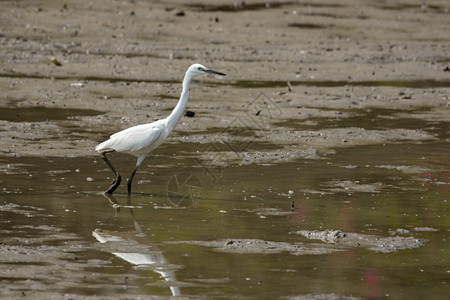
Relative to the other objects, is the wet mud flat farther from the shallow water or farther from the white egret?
the white egret

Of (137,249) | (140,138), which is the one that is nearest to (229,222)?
(137,249)

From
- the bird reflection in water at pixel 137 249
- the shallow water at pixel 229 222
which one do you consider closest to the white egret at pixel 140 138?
the shallow water at pixel 229 222

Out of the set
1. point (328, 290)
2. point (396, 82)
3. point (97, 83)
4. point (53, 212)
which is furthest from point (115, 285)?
point (396, 82)

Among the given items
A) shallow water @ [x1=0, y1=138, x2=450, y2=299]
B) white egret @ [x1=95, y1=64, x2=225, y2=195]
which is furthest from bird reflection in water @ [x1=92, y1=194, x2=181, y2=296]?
white egret @ [x1=95, y1=64, x2=225, y2=195]

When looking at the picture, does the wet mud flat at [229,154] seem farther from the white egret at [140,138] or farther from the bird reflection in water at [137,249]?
the white egret at [140,138]

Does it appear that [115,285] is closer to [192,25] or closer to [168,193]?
[168,193]

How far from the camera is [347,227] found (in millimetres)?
9102

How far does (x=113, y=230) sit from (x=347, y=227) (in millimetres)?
2087

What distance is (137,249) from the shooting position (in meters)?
8.16

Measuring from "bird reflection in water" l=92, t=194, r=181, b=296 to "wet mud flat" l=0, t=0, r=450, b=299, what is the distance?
0.10 feet

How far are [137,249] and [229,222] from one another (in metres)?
1.28

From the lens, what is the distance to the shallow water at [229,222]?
23.9ft

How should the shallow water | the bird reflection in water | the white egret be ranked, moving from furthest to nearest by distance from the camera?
the white egret → the bird reflection in water → the shallow water

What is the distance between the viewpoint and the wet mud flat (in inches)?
299
